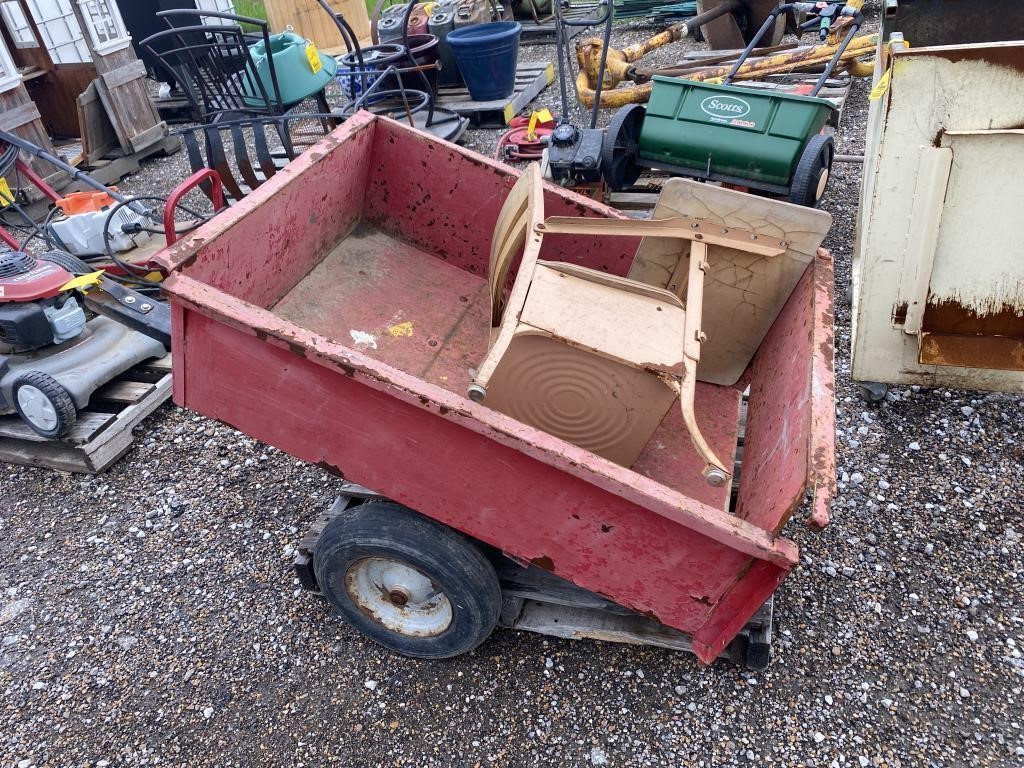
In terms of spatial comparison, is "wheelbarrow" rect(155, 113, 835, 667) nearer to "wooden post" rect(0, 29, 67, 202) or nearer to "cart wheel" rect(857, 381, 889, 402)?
"cart wheel" rect(857, 381, 889, 402)

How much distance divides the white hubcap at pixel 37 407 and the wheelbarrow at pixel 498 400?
123 cm

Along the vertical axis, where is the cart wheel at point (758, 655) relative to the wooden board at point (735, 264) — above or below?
below

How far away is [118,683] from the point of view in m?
2.62

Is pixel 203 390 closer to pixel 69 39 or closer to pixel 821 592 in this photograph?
pixel 821 592

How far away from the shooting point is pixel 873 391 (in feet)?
11.4

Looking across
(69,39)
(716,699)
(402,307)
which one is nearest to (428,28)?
(69,39)

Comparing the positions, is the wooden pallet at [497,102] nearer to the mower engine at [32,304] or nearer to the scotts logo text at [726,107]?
the scotts logo text at [726,107]

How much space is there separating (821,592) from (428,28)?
6.52m

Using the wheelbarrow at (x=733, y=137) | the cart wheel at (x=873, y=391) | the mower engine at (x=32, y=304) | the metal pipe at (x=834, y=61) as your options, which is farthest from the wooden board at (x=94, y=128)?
the cart wheel at (x=873, y=391)

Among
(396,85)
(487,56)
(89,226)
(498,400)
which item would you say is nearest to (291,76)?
(396,85)

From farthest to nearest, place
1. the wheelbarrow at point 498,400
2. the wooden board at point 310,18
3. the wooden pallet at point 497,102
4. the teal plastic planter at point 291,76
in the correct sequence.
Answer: the wooden board at point 310,18, the wooden pallet at point 497,102, the teal plastic planter at point 291,76, the wheelbarrow at point 498,400

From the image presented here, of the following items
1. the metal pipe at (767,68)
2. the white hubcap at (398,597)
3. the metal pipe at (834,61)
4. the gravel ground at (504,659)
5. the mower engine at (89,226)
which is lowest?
the gravel ground at (504,659)

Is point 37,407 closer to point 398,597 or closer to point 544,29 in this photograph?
point 398,597

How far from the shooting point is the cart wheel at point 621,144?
14.9ft
